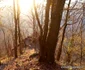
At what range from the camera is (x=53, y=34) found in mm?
10289

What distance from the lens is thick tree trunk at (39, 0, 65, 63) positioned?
32.1ft

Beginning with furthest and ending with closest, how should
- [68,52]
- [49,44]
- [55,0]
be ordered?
[68,52] < [49,44] < [55,0]

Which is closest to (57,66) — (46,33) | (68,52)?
(46,33)

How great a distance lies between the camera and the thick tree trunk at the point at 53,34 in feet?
32.1

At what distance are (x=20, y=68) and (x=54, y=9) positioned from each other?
11.6ft

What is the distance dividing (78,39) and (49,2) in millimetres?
21762

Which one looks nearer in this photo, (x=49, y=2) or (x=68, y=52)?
(x=49, y=2)

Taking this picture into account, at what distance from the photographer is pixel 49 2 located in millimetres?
10133

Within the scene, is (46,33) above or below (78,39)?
above

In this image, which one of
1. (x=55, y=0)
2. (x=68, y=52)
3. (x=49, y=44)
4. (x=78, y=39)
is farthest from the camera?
(x=78, y=39)

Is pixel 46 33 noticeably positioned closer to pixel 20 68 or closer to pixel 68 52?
pixel 20 68

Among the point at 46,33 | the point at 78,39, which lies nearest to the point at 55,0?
the point at 46,33

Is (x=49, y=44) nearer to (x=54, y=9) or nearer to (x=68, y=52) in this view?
(x=54, y=9)

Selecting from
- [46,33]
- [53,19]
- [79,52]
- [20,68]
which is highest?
[53,19]
